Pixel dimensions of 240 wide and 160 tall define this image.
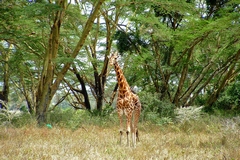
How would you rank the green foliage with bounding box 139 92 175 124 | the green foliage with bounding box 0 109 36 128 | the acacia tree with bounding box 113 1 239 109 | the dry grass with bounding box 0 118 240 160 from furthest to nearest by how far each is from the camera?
the green foliage with bounding box 139 92 175 124 → the acacia tree with bounding box 113 1 239 109 → the green foliage with bounding box 0 109 36 128 → the dry grass with bounding box 0 118 240 160

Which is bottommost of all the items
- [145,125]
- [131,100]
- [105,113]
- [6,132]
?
[105,113]

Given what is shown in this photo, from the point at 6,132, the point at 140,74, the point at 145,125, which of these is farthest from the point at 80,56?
the point at 6,132

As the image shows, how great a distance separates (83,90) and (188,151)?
1116 cm

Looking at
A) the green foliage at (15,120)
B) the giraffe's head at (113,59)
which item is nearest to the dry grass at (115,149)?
the giraffe's head at (113,59)

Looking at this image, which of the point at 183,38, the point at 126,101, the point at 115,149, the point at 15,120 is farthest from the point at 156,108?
the point at 115,149

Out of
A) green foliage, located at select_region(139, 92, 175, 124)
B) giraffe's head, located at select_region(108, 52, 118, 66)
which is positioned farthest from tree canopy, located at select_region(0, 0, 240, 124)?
giraffe's head, located at select_region(108, 52, 118, 66)

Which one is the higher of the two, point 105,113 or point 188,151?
point 188,151

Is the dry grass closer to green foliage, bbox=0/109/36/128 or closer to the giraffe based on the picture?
the giraffe

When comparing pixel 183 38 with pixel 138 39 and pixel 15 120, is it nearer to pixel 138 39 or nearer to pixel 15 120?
pixel 138 39

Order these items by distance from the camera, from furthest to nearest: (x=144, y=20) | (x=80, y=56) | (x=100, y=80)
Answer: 1. (x=80, y=56)
2. (x=100, y=80)
3. (x=144, y=20)

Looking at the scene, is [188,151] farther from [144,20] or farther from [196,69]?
[196,69]

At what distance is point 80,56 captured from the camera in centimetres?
1830

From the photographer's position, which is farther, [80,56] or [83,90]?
[80,56]

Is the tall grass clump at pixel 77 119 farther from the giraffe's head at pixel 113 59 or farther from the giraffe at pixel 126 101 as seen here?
the giraffe's head at pixel 113 59
